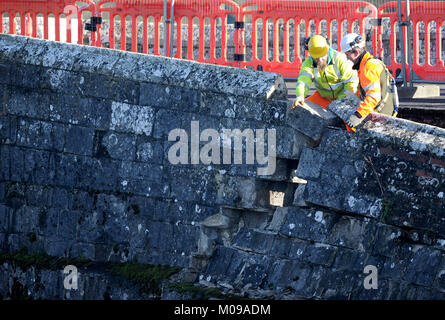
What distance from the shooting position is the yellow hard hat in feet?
27.6

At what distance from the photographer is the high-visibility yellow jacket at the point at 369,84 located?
316 inches

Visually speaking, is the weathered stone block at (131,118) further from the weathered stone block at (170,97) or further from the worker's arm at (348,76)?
the worker's arm at (348,76)

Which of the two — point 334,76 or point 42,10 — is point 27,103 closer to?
point 334,76

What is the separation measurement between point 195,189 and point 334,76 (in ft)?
5.46

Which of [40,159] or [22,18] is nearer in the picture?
[40,159]

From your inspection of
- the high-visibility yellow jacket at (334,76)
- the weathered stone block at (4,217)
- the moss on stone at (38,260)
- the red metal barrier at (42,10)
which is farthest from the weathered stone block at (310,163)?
the red metal barrier at (42,10)

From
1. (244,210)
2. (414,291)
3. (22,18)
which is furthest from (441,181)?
(22,18)

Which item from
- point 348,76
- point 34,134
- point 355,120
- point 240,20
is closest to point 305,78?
point 348,76

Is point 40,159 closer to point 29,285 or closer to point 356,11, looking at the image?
point 29,285

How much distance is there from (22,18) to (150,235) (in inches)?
316

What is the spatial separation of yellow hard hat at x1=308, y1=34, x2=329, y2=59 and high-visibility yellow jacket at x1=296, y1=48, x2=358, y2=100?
0.09 metres

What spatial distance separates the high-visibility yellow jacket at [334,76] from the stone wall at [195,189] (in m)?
0.56

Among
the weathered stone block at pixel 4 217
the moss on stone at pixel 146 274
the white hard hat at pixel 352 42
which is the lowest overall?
the moss on stone at pixel 146 274

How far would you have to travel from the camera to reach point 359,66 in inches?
344
